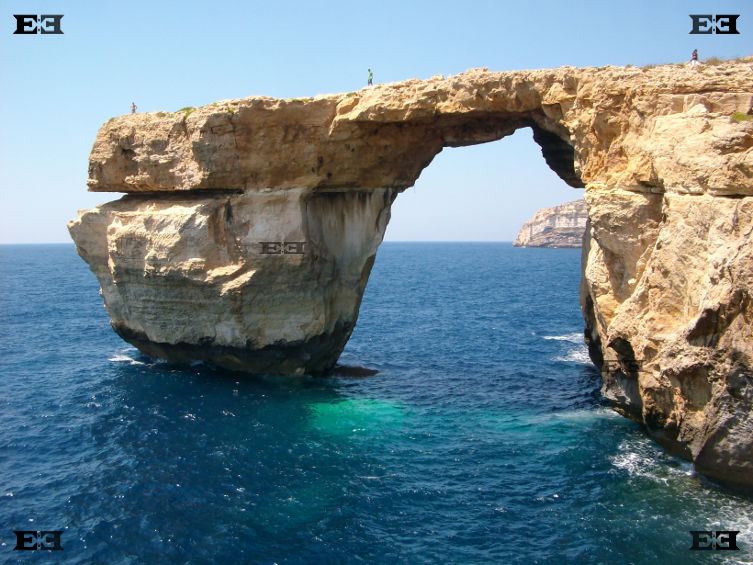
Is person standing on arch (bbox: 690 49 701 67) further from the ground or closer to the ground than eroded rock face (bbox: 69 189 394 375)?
further from the ground

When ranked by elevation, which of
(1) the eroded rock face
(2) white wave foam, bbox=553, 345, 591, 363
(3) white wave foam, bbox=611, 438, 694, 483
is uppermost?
(1) the eroded rock face

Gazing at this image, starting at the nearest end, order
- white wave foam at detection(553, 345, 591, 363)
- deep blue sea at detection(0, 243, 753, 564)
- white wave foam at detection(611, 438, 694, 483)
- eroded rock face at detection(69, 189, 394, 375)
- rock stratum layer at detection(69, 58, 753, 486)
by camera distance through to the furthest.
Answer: deep blue sea at detection(0, 243, 753, 564), rock stratum layer at detection(69, 58, 753, 486), white wave foam at detection(611, 438, 694, 483), eroded rock face at detection(69, 189, 394, 375), white wave foam at detection(553, 345, 591, 363)

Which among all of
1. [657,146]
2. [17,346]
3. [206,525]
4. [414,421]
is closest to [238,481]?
[206,525]

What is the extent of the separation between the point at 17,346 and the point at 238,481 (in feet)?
84.2

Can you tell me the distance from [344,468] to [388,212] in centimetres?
1547

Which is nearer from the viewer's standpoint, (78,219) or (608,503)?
(608,503)

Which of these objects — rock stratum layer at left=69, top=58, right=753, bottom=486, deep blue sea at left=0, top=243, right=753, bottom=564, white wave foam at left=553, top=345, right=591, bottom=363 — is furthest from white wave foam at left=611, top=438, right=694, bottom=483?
white wave foam at left=553, top=345, right=591, bottom=363

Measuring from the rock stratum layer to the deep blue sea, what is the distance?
2.20 meters

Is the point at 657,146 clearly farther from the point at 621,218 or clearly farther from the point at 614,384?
the point at 614,384

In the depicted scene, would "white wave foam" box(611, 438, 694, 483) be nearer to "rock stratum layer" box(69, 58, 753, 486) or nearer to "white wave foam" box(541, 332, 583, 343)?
"rock stratum layer" box(69, 58, 753, 486)

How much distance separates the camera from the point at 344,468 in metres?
20.9

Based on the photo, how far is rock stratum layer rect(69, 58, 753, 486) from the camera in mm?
17844

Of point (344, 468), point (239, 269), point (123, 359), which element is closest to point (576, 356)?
point (344, 468)

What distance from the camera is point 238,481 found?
1977cm
